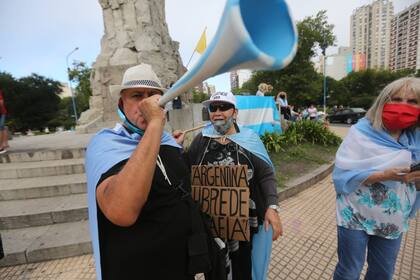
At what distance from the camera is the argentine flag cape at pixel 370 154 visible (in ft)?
5.50

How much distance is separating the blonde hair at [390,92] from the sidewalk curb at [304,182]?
10.4 feet

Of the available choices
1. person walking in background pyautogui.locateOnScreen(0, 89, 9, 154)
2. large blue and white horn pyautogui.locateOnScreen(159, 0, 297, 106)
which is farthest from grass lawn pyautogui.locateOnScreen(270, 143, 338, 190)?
person walking in background pyautogui.locateOnScreen(0, 89, 9, 154)

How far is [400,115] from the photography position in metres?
1.64

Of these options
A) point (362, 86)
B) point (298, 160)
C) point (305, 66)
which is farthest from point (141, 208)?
point (362, 86)

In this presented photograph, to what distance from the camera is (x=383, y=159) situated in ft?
5.53

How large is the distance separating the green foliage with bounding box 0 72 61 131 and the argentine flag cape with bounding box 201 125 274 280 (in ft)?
147

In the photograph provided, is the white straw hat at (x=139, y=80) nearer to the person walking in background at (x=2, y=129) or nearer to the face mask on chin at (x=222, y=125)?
the face mask on chin at (x=222, y=125)

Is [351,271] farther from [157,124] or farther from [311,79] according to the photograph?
[311,79]

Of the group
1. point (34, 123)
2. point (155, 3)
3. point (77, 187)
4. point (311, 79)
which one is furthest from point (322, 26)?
point (34, 123)

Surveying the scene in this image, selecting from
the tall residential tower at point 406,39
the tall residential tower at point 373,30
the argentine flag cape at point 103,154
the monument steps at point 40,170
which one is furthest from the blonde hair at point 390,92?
the tall residential tower at point 373,30

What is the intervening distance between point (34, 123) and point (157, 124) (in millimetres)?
48425

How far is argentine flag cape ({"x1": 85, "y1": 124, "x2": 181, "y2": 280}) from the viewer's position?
1152 millimetres

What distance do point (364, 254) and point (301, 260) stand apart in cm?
128

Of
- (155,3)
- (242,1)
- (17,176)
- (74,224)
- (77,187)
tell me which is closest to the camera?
(242,1)
